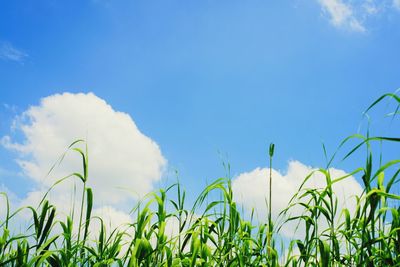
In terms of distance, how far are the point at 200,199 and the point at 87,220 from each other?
2.03 ft

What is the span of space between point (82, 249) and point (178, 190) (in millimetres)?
648

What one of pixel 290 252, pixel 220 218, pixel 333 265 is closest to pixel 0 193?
pixel 220 218

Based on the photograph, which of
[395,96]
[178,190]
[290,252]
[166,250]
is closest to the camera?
[395,96]

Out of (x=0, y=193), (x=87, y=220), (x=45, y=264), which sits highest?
(x=0, y=193)

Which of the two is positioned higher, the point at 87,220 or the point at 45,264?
the point at 87,220

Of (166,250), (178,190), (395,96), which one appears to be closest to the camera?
(395,96)

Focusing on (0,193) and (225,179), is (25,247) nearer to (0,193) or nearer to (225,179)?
(0,193)

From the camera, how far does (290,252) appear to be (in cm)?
257

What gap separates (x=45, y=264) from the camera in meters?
2.71

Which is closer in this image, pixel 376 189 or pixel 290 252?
pixel 376 189

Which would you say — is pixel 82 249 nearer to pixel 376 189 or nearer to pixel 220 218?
pixel 220 218

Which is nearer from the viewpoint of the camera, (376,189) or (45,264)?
(376,189)

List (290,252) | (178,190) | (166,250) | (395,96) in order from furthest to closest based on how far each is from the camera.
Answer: (178,190) → (290,252) → (166,250) → (395,96)

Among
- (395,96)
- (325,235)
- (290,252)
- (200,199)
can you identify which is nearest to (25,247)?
(200,199)
